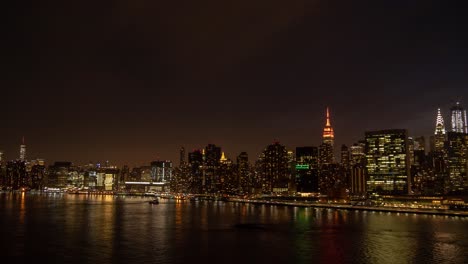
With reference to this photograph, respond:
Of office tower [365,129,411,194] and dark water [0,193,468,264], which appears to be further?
office tower [365,129,411,194]

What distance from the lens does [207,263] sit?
113 ft

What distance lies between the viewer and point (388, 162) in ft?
554

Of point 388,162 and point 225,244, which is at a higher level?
point 388,162

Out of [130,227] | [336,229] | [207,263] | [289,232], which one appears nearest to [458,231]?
[336,229]

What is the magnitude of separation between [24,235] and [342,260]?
34.6 m

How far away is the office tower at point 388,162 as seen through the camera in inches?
6452

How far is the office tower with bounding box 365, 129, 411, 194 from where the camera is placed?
16388cm

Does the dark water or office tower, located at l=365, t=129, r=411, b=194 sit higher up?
office tower, located at l=365, t=129, r=411, b=194

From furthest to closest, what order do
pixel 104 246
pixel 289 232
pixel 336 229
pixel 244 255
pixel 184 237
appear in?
1. pixel 336 229
2. pixel 289 232
3. pixel 184 237
4. pixel 104 246
5. pixel 244 255

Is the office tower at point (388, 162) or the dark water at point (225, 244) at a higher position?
the office tower at point (388, 162)

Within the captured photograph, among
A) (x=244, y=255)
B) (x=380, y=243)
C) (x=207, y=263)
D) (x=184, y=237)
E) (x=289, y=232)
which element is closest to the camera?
(x=207, y=263)

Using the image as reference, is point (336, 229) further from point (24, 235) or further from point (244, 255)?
point (24, 235)

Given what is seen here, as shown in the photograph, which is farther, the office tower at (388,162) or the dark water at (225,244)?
the office tower at (388,162)

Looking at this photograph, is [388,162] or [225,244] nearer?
[225,244]
